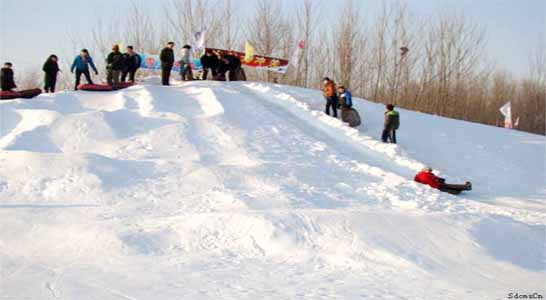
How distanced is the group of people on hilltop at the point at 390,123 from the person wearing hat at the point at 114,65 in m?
6.26

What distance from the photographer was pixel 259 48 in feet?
102

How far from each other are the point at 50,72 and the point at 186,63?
4.29 metres

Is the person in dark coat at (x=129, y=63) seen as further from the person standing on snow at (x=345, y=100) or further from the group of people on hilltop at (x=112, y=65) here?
the person standing on snow at (x=345, y=100)

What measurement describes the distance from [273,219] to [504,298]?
312cm

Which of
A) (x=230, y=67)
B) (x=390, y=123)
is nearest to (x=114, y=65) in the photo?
(x=230, y=67)

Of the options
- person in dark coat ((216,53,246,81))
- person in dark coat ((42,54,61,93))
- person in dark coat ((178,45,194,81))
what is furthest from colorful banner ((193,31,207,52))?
person in dark coat ((42,54,61,93))

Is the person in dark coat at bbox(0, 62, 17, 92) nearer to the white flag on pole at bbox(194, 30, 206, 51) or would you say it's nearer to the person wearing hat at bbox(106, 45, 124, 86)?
the person wearing hat at bbox(106, 45, 124, 86)

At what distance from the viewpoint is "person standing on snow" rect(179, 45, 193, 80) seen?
1728 cm

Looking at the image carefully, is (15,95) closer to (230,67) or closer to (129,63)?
(129,63)

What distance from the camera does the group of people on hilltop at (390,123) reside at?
1044cm

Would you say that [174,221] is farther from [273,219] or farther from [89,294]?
[89,294]

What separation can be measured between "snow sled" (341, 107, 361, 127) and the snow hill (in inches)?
15.9

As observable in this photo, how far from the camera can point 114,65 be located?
51.0ft

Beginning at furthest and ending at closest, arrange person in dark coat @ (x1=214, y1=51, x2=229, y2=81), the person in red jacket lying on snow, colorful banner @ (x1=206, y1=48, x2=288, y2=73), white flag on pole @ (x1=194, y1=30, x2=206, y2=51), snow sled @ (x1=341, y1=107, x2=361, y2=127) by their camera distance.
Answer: colorful banner @ (x1=206, y1=48, x2=288, y2=73) < white flag on pole @ (x1=194, y1=30, x2=206, y2=51) < person in dark coat @ (x1=214, y1=51, x2=229, y2=81) < snow sled @ (x1=341, y1=107, x2=361, y2=127) < the person in red jacket lying on snow
